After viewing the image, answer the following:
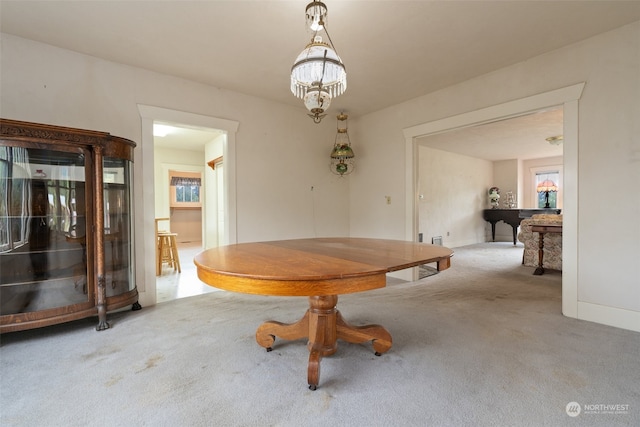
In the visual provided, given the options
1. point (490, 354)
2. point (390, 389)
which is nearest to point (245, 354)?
point (390, 389)

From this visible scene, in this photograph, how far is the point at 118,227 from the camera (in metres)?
2.58

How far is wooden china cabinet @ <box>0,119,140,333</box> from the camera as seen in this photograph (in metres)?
2.10

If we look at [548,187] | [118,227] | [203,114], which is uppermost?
[203,114]

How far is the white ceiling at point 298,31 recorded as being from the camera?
198 centimetres

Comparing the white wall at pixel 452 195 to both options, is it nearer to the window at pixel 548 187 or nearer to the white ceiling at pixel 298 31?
the window at pixel 548 187

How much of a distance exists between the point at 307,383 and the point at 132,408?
0.83 metres

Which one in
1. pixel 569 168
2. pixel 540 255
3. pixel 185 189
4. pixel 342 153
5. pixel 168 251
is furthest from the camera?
pixel 185 189

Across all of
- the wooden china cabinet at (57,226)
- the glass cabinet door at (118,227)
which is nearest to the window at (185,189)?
the glass cabinet door at (118,227)

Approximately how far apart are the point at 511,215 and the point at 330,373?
23.5ft

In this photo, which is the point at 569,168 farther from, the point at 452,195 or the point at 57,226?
the point at 452,195

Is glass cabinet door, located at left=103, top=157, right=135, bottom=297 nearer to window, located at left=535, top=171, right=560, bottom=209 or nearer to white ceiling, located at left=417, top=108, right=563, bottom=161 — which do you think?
white ceiling, located at left=417, top=108, right=563, bottom=161

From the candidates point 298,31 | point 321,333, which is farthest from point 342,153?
point 321,333

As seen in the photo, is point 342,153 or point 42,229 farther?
point 342,153

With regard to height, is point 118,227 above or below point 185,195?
below
